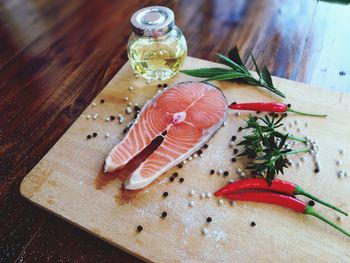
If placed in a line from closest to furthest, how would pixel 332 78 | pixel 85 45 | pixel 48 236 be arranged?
pixel 48 236
pixel 332 78
pixel 85 45

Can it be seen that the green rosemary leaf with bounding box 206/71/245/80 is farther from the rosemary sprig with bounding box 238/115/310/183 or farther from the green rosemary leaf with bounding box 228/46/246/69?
the rosemary sprig with bounding box 238/115/310/183

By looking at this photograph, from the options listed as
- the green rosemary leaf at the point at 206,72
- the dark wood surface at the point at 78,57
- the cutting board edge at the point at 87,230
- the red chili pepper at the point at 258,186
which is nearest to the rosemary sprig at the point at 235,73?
the green rosemary leaf at the point at 206,72

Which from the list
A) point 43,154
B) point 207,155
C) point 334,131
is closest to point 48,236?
point 43,154

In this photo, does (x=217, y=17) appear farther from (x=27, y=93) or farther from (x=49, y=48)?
(x=27, y=93)

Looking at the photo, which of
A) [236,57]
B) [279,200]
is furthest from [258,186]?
[236,57]

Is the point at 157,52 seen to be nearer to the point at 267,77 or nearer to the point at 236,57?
the point at 236,57

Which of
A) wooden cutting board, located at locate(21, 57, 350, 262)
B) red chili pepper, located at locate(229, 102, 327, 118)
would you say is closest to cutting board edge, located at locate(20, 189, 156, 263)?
wooden cutting board, located at locate(21, 57, 350, 262)

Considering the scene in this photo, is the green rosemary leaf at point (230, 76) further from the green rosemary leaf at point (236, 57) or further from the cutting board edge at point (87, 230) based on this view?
the cutting board edge at point (87, 230)
